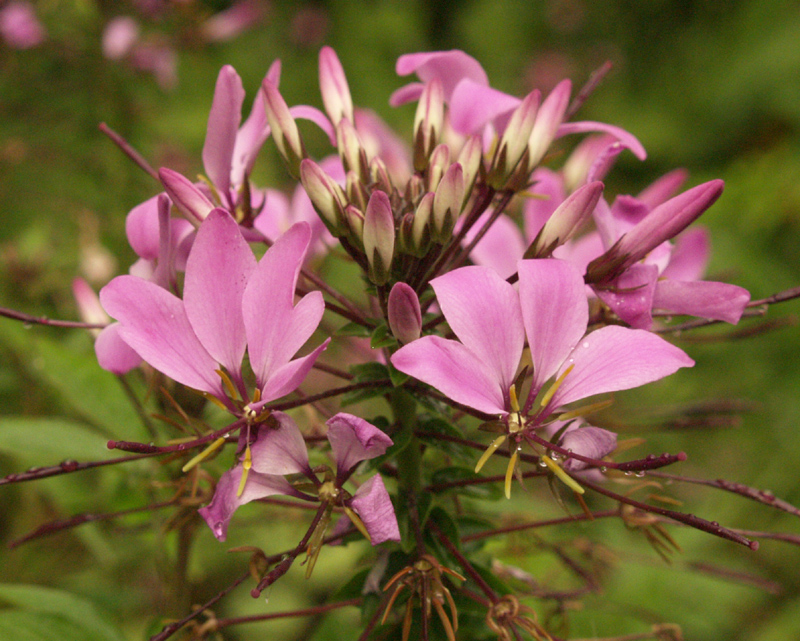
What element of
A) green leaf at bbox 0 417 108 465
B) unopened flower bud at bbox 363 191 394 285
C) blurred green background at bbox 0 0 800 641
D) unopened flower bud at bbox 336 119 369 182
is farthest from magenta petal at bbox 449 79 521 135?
green leaf at bbox 0 417 108 465

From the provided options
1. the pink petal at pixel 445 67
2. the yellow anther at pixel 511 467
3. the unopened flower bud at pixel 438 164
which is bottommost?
the yellow anther at pixel 511 467

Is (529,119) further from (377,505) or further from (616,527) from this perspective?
(616,527)

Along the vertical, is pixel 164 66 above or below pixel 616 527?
above

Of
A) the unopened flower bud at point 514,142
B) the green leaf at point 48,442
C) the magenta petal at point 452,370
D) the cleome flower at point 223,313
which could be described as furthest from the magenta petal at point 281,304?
the green leaf at point 48,442

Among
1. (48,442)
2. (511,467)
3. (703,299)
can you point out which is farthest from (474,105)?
(48,442)

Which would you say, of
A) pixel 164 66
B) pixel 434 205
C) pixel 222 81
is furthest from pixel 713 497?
pixel 164 66

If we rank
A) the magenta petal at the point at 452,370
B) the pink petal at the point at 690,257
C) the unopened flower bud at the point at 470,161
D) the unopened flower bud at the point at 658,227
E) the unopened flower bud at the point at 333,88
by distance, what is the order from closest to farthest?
the magenta petal at the point at 452,370 < the unopened flower bud at the point at 658,227 < the unopened flower bud at the point at 470,161 < the unopened flower bud at the point at 333,88 < the pink petal at the point at 690,257

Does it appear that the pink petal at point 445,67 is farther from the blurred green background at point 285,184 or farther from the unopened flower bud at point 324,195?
the blurred green background at point 285,184
